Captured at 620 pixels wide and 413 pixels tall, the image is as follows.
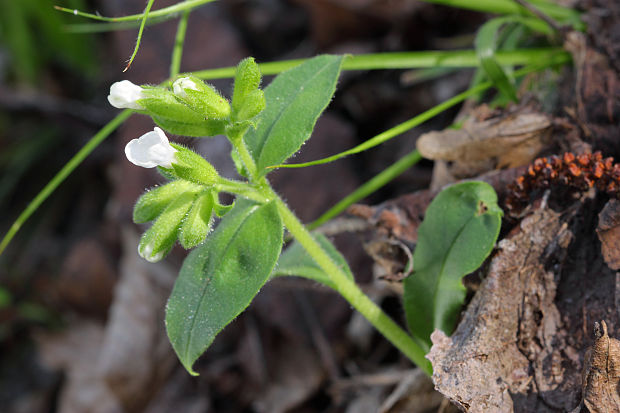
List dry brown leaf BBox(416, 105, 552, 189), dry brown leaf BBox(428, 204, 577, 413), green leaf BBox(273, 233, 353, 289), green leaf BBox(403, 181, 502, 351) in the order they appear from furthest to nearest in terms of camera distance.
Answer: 1. dry brown leaf BBox(416, 105, 552, 189)
2. green leaf BBox(273, 233, 353, 289)
3. green leaf BBox(403, 181, 502, 351)
4. dry brown leaf BBox(428, 204, 577, 413)

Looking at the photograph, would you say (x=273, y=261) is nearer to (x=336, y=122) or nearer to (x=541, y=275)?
(x=541, y=275)

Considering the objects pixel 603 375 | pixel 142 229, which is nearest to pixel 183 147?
pixel 603 375

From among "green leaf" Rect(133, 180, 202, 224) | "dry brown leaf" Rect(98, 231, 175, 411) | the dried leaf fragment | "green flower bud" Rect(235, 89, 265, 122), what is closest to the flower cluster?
the dried leaf fragment

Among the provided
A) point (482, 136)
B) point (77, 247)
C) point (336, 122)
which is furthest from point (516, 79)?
point (77, 247)

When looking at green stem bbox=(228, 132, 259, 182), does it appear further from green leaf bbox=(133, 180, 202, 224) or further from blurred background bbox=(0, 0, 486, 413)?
blurred background bbox=(0, 0, 486, 413)

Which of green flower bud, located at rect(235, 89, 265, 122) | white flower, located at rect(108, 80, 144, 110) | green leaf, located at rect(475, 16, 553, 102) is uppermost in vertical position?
white flower, located at rect(108, 80, 144, 110)

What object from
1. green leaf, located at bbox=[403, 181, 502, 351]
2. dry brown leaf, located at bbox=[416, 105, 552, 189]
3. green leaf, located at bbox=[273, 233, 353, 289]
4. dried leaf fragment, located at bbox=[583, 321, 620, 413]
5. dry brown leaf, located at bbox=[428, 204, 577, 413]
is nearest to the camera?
dried leaf fragment, located at bbox=[583, 321, 620, 413]

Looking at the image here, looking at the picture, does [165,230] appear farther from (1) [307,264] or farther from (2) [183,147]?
(1) [307,264]
